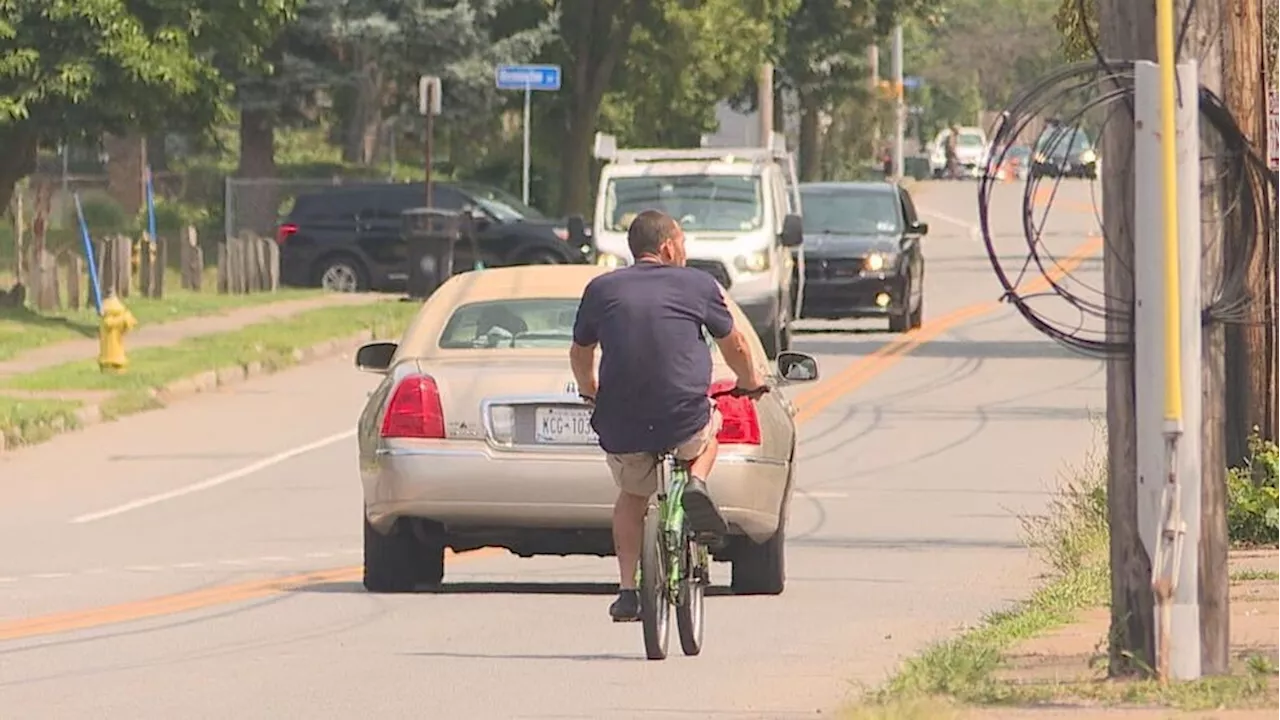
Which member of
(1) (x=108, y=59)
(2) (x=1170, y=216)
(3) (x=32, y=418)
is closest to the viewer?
(2) (x=1170, y=216)

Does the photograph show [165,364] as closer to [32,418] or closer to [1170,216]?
[32,418]

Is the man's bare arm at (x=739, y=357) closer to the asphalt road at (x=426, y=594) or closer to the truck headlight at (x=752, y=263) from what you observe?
the asphalt road at (x=426, y=594)

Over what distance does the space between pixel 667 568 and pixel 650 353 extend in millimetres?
775

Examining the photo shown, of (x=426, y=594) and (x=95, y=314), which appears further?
(x=95, y=314)

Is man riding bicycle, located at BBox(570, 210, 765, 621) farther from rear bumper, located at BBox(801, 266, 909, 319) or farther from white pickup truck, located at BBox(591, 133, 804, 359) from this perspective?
rear bumper, located at BBox(801, 266, 909, 319)

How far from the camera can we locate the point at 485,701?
9.42 m

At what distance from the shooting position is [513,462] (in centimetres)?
1223

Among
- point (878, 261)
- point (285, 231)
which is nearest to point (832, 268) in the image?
point (878, 261)

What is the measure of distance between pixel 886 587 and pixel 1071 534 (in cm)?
104

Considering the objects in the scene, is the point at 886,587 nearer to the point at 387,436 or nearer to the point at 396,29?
the point at 387,436

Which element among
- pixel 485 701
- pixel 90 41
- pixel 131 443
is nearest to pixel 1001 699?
pixel 485 701

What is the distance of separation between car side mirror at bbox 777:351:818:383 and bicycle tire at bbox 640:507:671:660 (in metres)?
2.40

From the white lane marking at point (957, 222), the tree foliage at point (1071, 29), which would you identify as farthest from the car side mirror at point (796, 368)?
the white lane marking at point (957, 222)

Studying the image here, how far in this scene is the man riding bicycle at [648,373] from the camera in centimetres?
1022
